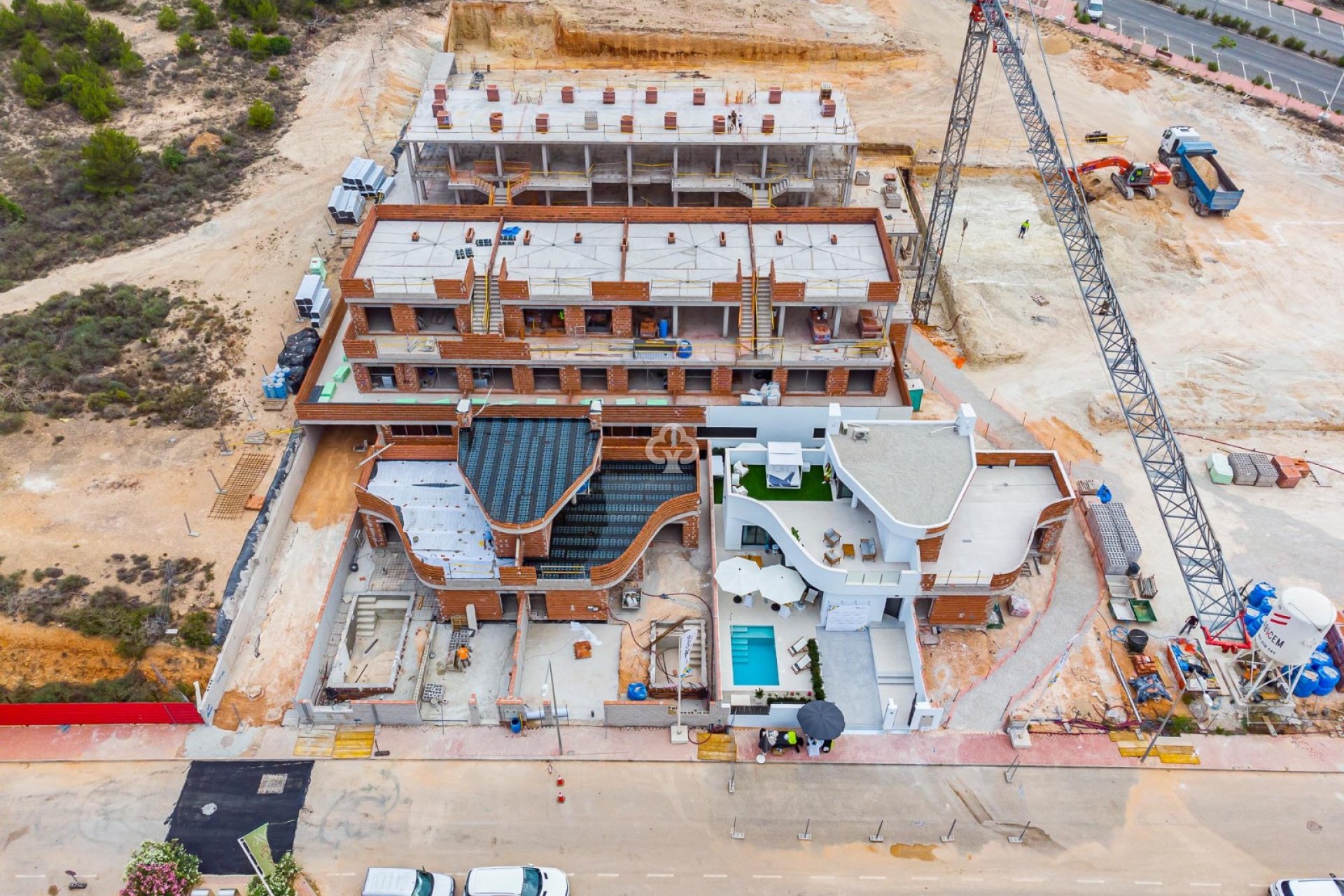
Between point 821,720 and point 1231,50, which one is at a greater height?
point 1231,50

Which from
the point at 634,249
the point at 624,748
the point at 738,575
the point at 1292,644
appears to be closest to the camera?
the point at 624,748

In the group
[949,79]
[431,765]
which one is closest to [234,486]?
[431,765]

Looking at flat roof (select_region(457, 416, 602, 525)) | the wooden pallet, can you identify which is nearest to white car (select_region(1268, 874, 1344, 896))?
flat roof (select_region(457, 416, 602, 525))

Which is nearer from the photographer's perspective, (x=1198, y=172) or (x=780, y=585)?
(x=780, y=585)

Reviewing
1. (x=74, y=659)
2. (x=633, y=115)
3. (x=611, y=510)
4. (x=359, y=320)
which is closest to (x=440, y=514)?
(x=611, y=510)

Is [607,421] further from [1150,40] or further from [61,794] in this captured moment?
[1150,40]

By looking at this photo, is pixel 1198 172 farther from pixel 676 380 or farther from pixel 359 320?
pixel 359 320
